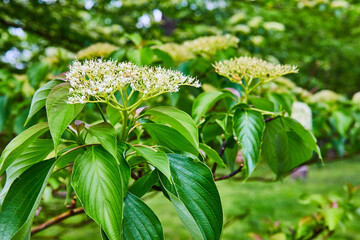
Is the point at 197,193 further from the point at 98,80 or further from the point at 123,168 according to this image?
the point at 98,80

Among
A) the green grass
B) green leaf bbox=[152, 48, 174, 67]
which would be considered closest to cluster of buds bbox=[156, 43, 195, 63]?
green leaf bbox=[152, 48, 174, 67]

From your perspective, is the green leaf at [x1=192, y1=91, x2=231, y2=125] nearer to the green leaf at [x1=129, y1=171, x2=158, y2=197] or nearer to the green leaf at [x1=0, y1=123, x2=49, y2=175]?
the green leaf at [x1=129, y1=171, x2=158, y2=197]

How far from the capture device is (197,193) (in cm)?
60

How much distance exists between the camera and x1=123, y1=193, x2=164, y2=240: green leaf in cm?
55

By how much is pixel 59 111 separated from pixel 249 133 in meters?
0.43

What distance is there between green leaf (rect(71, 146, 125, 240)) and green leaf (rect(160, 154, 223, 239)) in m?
0.09

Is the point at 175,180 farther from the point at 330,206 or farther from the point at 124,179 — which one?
the point at 330,206

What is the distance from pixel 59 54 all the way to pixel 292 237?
60.0 inches

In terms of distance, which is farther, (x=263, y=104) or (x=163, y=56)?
(x=163, y=56)

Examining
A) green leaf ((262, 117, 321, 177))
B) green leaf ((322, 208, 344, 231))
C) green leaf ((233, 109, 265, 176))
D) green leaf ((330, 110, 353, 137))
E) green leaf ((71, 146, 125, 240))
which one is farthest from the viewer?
green leaf ((330, 110, 353, 137))

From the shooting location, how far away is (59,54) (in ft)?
5.42

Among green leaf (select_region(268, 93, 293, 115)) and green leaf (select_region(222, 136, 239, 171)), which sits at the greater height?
green leaf (select_region(268, 93, 293, 115))

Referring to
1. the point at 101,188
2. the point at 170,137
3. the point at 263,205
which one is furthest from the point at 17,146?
the point at 263,205

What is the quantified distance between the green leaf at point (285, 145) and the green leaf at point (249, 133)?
10cm
